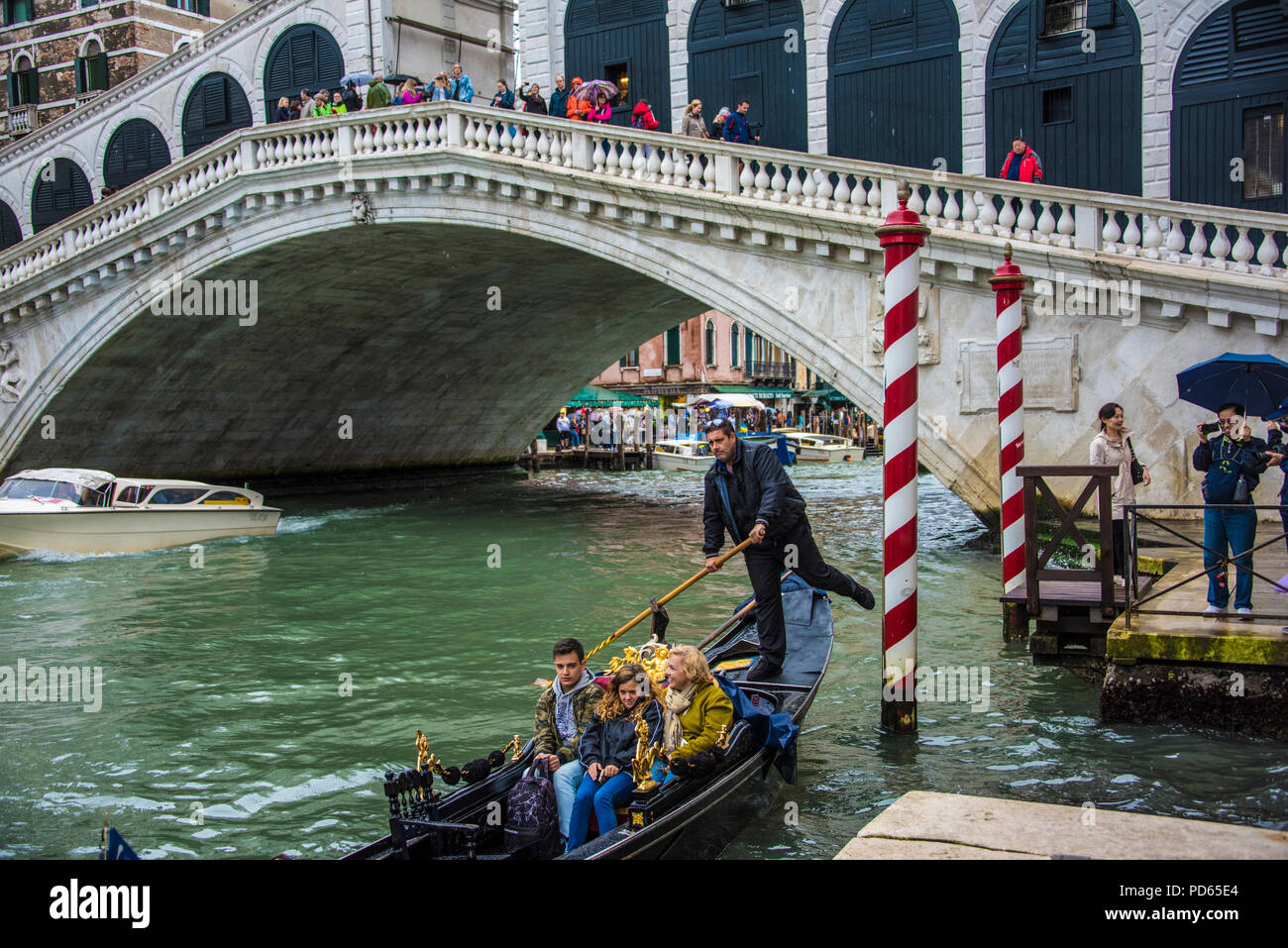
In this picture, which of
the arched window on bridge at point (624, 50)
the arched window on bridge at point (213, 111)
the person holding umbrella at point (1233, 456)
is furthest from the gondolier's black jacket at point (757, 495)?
the arched window on bridge at point (213, 111)

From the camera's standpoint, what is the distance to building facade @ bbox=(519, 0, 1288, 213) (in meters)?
12.7

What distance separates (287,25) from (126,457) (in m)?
8.58

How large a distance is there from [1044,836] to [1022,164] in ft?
34.4

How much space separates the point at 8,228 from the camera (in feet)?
79.5

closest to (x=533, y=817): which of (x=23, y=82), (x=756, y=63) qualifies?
(x=756, y=63)

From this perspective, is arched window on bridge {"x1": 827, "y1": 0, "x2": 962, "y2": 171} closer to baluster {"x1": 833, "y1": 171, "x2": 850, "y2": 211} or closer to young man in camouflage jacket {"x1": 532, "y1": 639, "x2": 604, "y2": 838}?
baluster {"x1": 833, "y1": 171, "x2": 850, "y2": 211}

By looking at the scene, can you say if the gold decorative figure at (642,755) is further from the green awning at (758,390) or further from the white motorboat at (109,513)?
the green awning at (758,390)

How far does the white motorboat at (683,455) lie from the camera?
32.0m

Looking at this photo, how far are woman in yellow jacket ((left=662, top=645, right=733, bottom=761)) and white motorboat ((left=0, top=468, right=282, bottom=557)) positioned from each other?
1259 centimetres

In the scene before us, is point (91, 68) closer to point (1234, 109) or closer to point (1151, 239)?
point (1234, 109)

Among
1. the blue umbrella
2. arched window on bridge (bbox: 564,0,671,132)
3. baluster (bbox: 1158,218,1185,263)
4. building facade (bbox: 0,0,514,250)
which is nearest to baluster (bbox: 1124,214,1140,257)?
baluster (bbox: 1158,218,1185,263)
